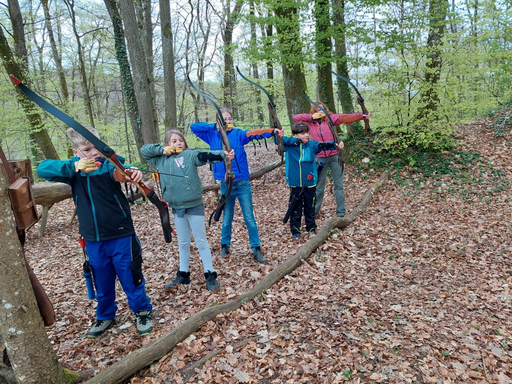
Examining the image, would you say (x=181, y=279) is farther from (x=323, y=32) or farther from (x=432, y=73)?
(x=432, y=73)

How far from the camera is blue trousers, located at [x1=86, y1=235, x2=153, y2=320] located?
106 inches

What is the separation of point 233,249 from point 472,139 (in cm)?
774

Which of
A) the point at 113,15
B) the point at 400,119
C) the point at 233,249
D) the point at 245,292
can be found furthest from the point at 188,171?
the point at 113,15

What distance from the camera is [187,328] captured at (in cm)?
265

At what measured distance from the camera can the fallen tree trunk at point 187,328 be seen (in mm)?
2168

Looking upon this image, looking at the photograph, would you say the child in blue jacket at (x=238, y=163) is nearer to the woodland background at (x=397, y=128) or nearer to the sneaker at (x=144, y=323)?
the woodland background at (x=397, y=128)

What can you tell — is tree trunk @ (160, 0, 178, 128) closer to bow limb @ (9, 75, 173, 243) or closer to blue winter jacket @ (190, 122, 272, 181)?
blue winter jacket @ (190, 122, 272, 181)

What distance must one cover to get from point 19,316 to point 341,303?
2716 mm

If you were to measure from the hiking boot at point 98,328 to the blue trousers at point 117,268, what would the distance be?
16 centimetres

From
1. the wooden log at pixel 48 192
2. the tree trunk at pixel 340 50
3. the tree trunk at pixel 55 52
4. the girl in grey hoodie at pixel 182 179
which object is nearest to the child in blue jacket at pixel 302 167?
the girl in grey hoodie at pixel 182 179

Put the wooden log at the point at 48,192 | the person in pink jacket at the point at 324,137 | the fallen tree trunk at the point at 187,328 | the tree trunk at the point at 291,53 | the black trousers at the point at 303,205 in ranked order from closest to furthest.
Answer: the fallen tree trunk at the point at 187,328 → the black trousers at the point at 303,205 → the person in pink jacket at the point at 324,137 → the wooden log at the point at 48,192 → the tree trunk at the point at 291,53

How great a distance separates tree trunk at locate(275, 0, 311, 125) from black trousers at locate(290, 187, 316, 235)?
399 centimetres

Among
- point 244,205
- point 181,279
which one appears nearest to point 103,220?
point 181,279

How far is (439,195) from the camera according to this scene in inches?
261
